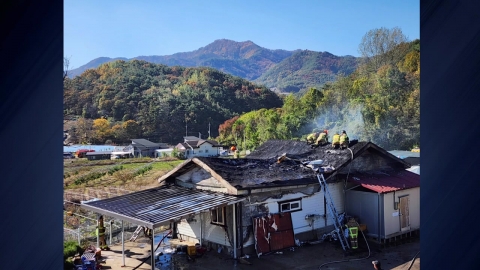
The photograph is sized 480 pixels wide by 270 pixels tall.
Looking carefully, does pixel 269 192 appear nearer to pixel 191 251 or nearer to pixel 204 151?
pixel 191 251

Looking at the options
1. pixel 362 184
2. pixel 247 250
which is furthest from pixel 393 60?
pixel 247 250

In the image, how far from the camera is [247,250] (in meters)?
9.91

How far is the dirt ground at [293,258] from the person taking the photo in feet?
29.9

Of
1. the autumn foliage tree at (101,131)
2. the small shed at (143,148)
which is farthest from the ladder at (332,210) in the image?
the autumn foliage tree at (101,131)

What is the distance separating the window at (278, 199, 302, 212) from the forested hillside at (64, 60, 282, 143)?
38.3 m

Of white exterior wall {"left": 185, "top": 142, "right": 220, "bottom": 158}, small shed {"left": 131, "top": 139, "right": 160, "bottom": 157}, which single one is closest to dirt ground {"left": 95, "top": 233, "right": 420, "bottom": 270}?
white exterior wall {"left": 185, "top": 142, "right": 220, "bottom": 158}

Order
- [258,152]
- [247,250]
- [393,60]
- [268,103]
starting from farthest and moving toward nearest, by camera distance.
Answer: [268,103] < [393,60] < [258,152] < [247,250]

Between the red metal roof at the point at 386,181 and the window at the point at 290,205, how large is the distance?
195cm

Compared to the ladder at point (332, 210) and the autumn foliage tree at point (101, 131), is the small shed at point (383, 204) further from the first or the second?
the autumn foliage tree at point (101, 131)

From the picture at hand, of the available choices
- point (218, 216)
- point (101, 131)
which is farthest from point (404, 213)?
point (101, 131)
